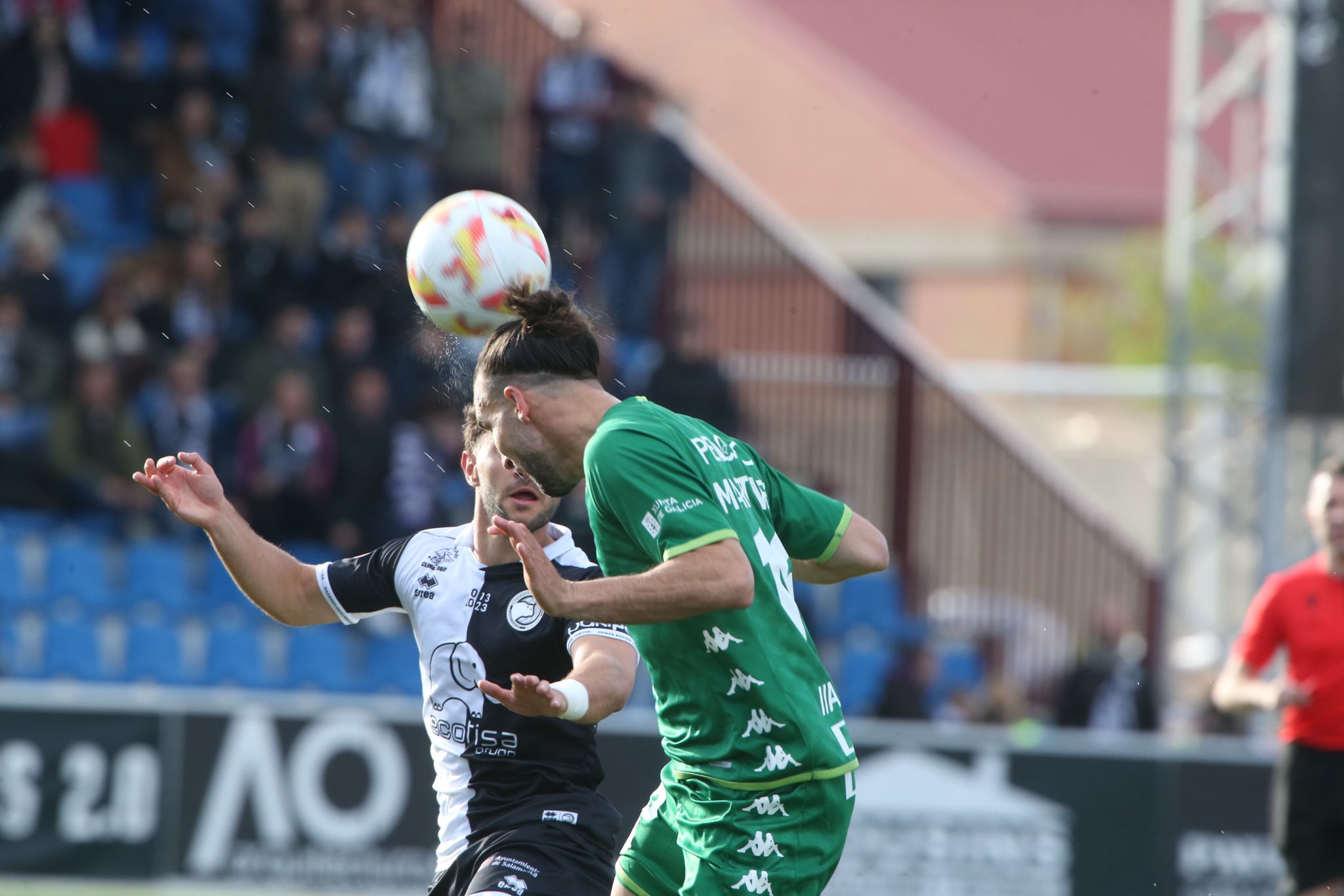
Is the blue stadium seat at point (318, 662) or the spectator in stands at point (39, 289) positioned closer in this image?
the blue stadium seat at point (318, 662)

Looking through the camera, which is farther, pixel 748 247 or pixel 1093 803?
pixel 748 247

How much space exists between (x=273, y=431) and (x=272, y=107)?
307 centimetres

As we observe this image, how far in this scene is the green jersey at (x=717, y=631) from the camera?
13.2ft

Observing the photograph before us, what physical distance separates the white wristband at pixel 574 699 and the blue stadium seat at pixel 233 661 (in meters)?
8.20

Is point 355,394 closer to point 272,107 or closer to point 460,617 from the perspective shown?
point 272,107

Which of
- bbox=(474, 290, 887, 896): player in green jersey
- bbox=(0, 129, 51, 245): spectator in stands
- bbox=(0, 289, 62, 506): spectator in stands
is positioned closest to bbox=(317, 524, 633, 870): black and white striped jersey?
bbox=(474, 290, 887, 896): player in green jersey

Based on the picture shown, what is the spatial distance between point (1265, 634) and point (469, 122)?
338 inches

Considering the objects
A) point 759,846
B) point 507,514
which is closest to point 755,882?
point 759,846

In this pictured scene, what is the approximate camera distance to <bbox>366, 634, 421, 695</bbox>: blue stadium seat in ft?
40.2

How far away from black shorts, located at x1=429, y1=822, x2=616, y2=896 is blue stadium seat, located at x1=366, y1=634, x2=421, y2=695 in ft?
24.5

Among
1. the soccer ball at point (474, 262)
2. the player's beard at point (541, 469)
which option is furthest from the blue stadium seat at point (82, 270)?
the player's beard at point (541, 469)

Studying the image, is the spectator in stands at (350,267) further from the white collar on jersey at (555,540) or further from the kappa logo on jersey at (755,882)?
the kappa logo on jersey at (755,882)

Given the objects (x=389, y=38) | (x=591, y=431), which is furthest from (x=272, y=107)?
(x=591, y=431)

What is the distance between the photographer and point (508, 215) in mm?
5422
